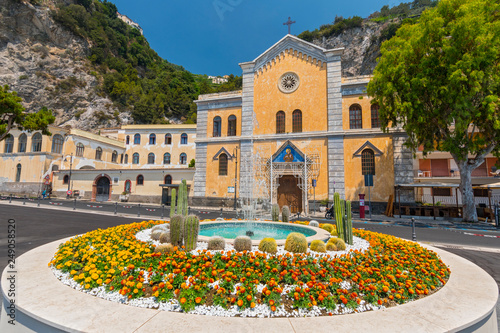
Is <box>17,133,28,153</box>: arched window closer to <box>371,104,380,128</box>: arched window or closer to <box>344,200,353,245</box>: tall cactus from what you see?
<box>344,200,353,245</box>: tall cactus

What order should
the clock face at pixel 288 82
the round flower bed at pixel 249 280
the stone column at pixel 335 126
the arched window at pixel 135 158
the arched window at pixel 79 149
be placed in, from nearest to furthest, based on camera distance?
the round flower bed at pixel 249 280
the stone column at pixel 335 126
the clock face at pixel 288 82
the arched window at pixel 79 149
the arched window at pixel 135 158

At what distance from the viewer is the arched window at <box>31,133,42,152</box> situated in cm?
3706

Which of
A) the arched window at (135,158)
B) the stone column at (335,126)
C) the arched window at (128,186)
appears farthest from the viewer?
the arched window at (135,158)

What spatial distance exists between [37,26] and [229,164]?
223 ft

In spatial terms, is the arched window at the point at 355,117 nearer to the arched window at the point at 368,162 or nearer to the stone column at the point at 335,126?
the stone column at the point at 335,126

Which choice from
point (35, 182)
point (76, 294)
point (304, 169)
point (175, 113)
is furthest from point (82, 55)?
point (76, 294)

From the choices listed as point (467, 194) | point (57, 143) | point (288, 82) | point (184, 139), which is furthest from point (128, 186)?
point (467, 194)

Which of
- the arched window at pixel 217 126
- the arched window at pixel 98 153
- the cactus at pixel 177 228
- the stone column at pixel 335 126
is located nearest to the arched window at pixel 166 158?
the arched window at pixel 98 153

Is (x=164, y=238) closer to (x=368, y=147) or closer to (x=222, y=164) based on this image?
(x=222, y=164)

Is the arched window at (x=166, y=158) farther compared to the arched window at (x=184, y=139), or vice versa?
the arched window at (x=184, y=139)

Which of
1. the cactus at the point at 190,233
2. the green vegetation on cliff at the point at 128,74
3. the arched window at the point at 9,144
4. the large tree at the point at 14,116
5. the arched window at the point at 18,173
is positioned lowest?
the cactus at the point at 190,233

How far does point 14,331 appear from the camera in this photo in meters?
3.59

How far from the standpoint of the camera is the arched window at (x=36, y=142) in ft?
122

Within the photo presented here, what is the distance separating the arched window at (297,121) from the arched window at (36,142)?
38.5m
